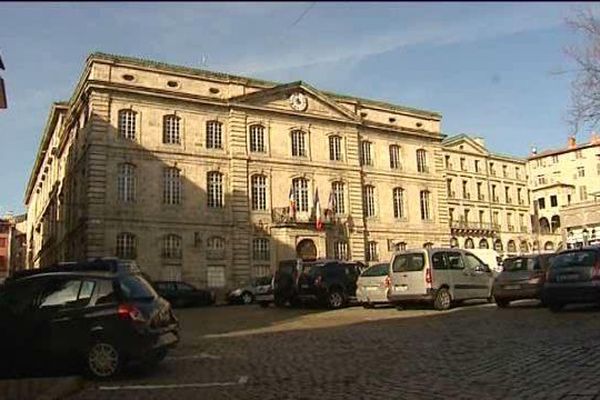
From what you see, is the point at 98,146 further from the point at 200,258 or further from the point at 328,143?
the point at 328,143

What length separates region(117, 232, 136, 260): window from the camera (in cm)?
3912

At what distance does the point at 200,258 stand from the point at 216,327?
23.7 m

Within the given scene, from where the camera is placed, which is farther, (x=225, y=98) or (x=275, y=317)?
(x=225, y=98)

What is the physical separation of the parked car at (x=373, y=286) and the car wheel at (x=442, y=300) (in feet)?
7.52

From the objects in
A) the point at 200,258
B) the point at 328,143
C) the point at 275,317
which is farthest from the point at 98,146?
the point at 275,317

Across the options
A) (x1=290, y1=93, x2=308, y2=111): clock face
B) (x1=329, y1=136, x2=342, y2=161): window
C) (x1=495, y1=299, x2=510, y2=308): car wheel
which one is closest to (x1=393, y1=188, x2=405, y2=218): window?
(x1=329, y1=136, x2=342, y2=161): window

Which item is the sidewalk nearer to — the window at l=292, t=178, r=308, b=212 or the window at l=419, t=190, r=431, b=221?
the window at l=292, t=178, r=308, b=212

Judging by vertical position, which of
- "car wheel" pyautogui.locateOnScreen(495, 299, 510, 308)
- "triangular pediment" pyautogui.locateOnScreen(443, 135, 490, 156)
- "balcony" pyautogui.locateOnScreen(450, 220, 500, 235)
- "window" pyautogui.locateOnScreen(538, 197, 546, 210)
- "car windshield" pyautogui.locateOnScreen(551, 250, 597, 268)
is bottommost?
"car wheel" pyautogui.locateOnScreen(495, 299, 510, 308)

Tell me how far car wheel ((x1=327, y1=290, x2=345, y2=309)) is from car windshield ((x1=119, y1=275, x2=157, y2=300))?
46.8ft

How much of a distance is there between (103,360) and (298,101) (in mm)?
40281

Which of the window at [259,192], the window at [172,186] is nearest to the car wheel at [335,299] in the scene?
the window at [172,186]

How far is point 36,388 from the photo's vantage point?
8180mm

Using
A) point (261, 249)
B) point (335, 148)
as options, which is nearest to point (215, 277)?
A: point (261, 249)

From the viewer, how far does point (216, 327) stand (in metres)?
18.5
